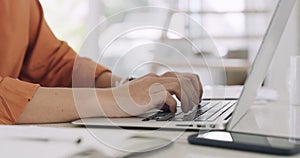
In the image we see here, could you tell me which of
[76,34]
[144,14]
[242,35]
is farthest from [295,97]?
[76,34]

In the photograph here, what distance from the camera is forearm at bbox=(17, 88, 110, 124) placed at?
31.7 inches

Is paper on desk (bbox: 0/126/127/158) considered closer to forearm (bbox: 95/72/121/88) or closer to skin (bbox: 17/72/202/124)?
skin (bbox: 17/72/202/124)

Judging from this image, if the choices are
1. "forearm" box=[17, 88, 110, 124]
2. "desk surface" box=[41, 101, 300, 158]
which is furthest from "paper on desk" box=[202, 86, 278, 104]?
"forearm" box=[17, 88, 110, 124]

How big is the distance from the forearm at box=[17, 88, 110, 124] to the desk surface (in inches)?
1.3

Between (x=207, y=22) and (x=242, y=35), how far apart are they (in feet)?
0.90

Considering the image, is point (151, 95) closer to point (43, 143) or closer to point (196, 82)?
point (196, 82)

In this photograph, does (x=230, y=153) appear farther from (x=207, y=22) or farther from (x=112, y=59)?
(x=207, y=22)

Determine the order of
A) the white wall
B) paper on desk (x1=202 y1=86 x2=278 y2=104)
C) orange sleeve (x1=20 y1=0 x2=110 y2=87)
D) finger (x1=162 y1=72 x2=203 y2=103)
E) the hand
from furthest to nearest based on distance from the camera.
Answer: the white wall < orange sleeve (x1=20 y1=0 x2=110 y2=87) < paper on desk (x1=202 y1=86 x2=278 y2=104) < finger (x1=162 y1=72 x2=203 y2=103) < the hand

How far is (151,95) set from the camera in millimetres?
846

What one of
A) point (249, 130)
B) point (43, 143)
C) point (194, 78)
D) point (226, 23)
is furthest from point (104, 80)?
point (226, 23)

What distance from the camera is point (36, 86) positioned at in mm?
830

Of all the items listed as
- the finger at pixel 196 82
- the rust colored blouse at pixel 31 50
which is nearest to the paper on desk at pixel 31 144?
the finger at pixel 196 82

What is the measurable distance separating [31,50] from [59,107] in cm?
61

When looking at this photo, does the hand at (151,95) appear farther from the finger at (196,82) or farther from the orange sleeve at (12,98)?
the orange sleeve at (12,98)
